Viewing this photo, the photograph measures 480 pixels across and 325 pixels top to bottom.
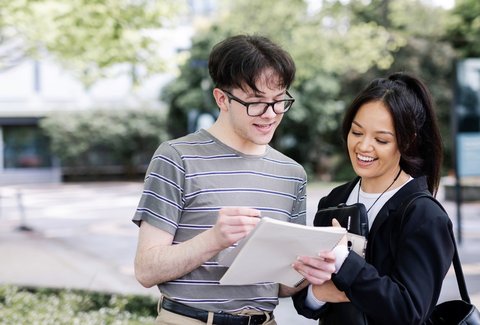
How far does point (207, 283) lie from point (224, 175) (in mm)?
348

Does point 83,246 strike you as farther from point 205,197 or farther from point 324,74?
point 324,74

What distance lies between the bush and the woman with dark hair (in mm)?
3767

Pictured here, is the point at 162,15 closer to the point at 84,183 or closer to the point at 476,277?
the point at 476,277

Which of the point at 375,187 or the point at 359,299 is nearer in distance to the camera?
the point at 359,299

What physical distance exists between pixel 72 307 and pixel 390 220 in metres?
4.77


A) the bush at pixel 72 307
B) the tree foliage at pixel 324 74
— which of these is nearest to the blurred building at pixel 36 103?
the tree foliage at pixel 324 74

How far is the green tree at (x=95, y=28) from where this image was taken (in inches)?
322

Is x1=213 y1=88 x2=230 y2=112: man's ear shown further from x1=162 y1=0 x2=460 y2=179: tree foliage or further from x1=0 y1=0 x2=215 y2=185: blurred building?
x1=0 y1=0 x2=215 y2=185: blurred building

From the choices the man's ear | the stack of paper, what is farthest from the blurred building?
the stack of paper

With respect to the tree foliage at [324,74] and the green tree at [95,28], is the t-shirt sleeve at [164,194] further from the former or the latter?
the tree foliage at [324,74]

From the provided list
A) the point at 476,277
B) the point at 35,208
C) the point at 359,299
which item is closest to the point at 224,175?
the point at 359,299

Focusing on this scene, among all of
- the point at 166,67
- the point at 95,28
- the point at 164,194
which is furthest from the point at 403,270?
the point at 166,67

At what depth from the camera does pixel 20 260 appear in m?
9.27

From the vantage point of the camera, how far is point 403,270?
1.80 m
